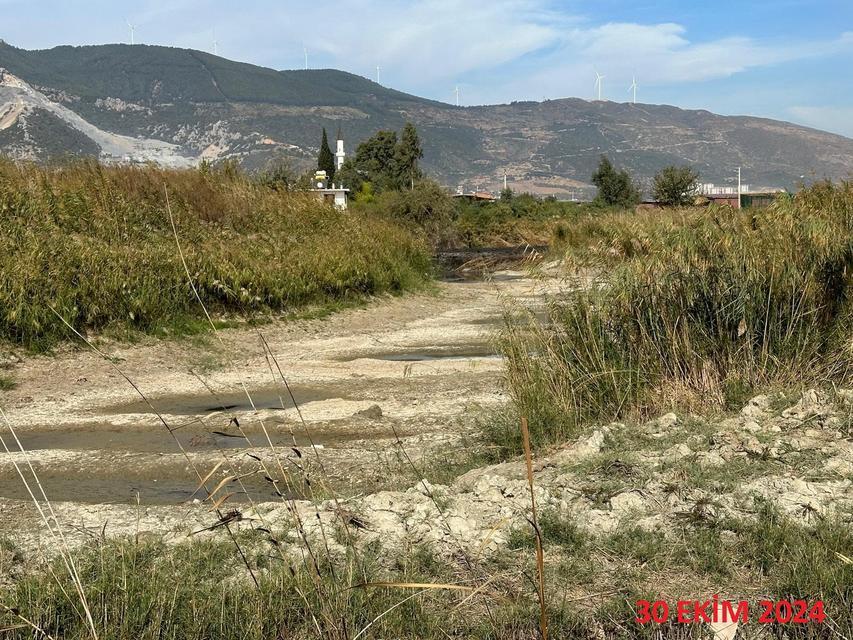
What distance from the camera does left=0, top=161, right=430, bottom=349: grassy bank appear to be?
1364cm

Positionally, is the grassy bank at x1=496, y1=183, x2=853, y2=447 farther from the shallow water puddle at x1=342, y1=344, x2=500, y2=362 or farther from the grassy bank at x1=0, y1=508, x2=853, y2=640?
the shallow water puddle at x1=342, y1=344, x2=500, y2=362

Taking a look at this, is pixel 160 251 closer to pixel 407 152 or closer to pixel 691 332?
pixel 691 332

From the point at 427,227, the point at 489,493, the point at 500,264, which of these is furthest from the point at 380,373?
the point at 427,227

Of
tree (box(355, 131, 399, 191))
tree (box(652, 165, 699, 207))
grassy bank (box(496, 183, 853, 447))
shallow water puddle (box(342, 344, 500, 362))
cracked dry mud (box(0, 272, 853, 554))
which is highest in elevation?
tree (box(355, 131, 399, 191))

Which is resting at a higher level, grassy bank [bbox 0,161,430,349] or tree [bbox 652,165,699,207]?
tree [bbox 652,165,699,207]

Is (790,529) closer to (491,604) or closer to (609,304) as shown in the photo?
(491,604)

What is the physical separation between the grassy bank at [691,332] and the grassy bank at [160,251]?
4.83 meters

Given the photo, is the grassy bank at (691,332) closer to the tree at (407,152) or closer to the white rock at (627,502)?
the white rock at (627,502)


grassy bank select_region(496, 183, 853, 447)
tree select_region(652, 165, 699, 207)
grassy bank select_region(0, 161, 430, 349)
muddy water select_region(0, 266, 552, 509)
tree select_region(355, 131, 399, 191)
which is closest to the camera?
muddy water select_region(0, 266, 552, 509)

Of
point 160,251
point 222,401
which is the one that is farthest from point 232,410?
point 160,251

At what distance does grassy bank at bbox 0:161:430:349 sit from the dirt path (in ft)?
2.51

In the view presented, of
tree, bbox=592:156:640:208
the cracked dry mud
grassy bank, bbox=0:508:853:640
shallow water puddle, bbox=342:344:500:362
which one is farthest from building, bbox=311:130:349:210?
tree, bbox=592:156:640:208

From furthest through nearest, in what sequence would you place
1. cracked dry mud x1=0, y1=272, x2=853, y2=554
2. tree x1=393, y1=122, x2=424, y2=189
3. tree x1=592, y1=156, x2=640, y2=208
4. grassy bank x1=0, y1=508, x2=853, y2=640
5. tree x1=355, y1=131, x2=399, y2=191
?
tree x1=355, y1=131, x2=399, y2=191, tree x1=393, y1=122, x2=424, y2=189, tree x1=592, y1=156, x2=640, y2=208, cracked dry mud x1=0, y1=272, x2=853, y2=554, grassy bank x1=0, y1=508, x2=853, y2=640

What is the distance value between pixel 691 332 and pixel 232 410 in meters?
5.44
